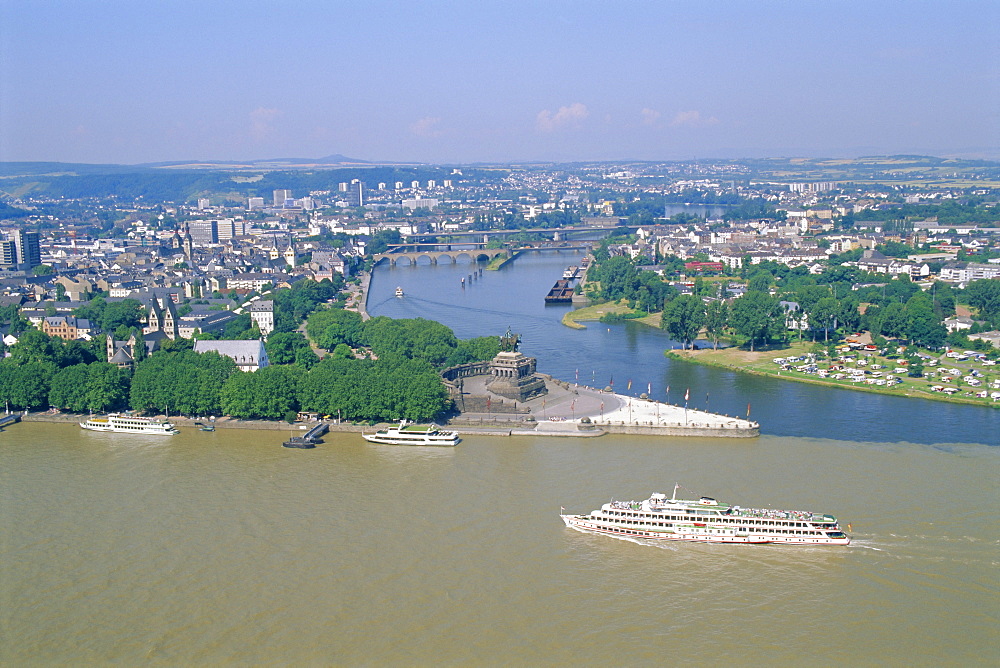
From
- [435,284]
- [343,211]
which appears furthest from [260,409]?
[343,211]

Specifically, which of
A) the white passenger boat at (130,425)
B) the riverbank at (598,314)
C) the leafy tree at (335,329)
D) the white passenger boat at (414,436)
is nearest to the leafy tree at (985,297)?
the riverbank at (598,314)

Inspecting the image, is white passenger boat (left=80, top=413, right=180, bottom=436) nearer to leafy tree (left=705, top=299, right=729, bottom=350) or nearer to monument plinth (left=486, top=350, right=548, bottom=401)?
monument plinth (left=486, top=350, right=548, bottom=401)

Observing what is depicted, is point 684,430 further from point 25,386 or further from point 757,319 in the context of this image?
point 25,386

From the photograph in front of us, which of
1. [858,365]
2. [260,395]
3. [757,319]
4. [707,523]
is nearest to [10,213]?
[757,319]

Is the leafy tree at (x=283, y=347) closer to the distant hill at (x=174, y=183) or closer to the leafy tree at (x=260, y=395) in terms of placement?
the leafy tree at (x=260, y=395)

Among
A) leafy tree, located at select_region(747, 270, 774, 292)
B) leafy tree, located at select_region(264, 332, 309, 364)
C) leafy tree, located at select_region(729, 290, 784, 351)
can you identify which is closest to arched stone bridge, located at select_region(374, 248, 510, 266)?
leafy tree, located at select_region(747, 270, 774, 292)

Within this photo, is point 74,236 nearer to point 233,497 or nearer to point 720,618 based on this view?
point 233,497
